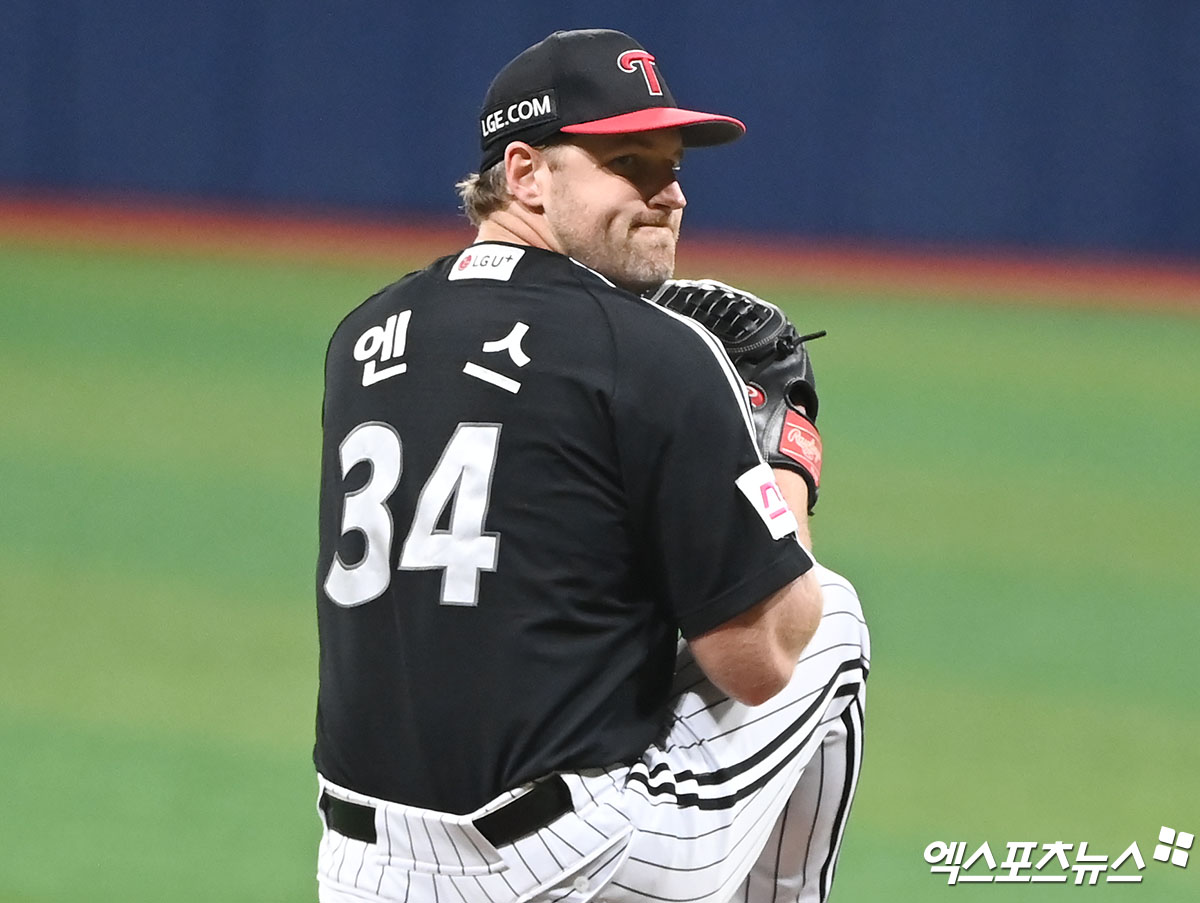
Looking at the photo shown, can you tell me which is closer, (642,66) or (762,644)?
(762,644)

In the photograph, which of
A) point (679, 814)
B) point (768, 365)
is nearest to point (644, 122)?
point (768, 365)

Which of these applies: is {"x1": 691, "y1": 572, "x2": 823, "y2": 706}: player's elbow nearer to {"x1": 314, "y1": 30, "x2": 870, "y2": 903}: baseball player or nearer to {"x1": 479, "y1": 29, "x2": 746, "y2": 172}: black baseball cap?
{"x1": 314, "y1": 30, "x2": 870, "y2": 903}: baseball player

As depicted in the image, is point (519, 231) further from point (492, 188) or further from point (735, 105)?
point (735, 105)

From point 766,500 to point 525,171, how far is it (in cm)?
64

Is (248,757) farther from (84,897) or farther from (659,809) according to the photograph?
(659,809)

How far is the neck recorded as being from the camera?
2.37 m

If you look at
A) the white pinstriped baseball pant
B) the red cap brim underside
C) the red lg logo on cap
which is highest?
the red lg logo on cap

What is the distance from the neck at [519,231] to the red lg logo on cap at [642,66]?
249 millimetres

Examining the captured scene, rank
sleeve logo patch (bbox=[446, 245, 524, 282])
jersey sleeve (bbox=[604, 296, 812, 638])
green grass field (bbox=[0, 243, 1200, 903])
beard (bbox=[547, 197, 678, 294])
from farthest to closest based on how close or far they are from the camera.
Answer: green grass field (bbox=[0, 243, 1200, 903])
beard (bbox=[547, 197, 678, 294])
sleeve logo patch (bbox=[446, 245, 524, 282])
jersey sleeve (bbox=[604, 296, 812, 638])

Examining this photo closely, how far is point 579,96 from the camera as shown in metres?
2.33
